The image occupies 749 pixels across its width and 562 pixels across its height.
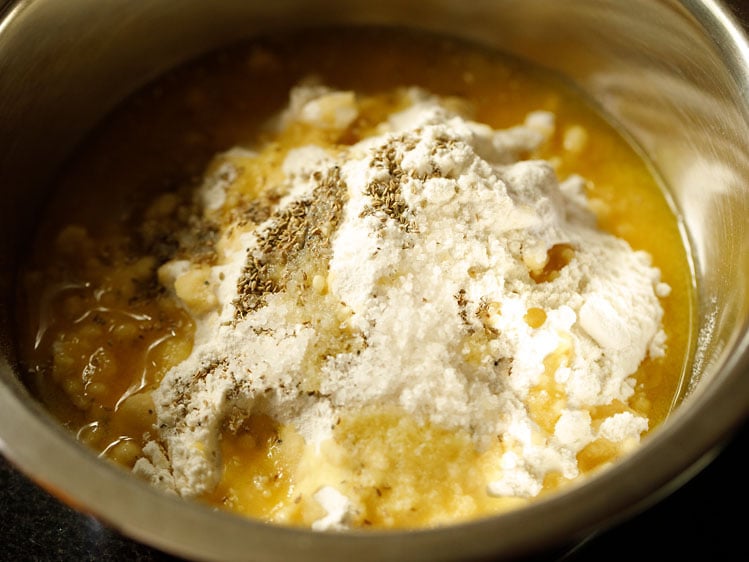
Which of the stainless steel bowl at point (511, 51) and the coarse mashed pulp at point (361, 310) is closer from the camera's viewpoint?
the stainless steel bowl at point (511, 51)

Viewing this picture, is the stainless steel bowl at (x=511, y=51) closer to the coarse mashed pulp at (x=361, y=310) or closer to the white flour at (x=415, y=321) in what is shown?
the coarse mashed pulp at (x=361, y=310)

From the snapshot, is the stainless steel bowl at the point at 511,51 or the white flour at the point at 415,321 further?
the white flour at the point at 415,321

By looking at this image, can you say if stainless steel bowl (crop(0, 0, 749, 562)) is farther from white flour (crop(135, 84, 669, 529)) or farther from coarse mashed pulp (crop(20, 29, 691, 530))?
white flour (crop(135, 84, 669, 529))

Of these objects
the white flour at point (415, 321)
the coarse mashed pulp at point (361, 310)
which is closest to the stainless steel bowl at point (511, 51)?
the coarse mashed pulp at point (361, 310)

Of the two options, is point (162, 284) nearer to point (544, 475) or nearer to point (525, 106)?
point (544, 475)

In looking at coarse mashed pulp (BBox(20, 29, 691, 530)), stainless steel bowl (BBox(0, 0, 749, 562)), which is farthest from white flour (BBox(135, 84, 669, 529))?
stainless steel bowl (BBox(0, 0, 749, 562))

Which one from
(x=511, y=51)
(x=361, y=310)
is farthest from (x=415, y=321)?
(x=511, y=51)
